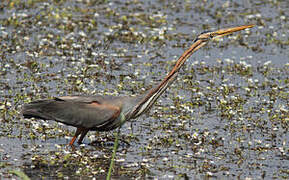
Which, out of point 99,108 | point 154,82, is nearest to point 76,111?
point 99,108

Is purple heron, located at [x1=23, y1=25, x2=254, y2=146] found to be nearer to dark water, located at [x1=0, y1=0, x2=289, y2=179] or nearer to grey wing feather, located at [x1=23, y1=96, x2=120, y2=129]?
grey wing feather, located at [x1=23, y1=96, x2=120, y2=129]

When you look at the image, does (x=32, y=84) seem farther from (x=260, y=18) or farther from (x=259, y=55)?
(x=260, y=18)

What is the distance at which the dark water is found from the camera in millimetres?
9008

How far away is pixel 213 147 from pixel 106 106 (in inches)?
71.8

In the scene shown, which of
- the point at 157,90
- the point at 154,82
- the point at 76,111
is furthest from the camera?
the point at 154,82

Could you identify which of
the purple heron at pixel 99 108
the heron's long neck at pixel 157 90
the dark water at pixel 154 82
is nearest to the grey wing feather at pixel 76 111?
the purple heron at pixel 99 108

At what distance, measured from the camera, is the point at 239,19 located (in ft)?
59.0

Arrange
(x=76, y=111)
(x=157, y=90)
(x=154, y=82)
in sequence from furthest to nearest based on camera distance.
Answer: (x=154, y=82)
(x=76, y=111)
(x=157, y=90)

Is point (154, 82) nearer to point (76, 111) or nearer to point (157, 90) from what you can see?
point (157, 90)

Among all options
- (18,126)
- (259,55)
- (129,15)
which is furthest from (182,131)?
(129,15)

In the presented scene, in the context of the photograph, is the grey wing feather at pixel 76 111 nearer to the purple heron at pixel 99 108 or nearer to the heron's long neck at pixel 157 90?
the purple heron at pixel 99 108

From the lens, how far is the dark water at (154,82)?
9.01m

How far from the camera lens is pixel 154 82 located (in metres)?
13.2

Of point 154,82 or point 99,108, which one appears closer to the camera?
point 99,108
